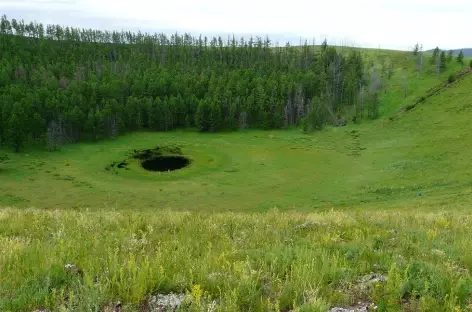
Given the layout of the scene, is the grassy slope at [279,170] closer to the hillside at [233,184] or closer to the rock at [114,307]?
the hillside at [233,184]

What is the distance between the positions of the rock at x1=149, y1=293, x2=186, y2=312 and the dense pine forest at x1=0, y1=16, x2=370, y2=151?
105 meters

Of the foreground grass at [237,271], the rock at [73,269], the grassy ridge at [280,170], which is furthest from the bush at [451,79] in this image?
the rock at [73,269]

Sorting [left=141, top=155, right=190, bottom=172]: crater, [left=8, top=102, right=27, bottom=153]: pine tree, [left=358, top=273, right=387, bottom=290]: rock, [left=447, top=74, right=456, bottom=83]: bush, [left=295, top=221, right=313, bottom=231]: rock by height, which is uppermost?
[left=447, top=74, right=456, bottom=83]: bush

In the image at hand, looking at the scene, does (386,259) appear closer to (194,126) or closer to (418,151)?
(418,151)

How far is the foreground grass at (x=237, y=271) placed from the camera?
619cm

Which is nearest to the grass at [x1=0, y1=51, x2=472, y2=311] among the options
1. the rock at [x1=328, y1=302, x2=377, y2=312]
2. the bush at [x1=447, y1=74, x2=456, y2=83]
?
the rock at [x1=328, y1=302, x2=377, y2=312]

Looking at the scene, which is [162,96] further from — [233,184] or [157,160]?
[233,184]

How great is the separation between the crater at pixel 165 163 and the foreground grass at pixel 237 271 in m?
77.4

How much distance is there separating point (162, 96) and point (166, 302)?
131420mm

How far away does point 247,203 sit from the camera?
64.2m

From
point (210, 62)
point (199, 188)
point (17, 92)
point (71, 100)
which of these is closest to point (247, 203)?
point (199, 188)

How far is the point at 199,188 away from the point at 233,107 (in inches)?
2221

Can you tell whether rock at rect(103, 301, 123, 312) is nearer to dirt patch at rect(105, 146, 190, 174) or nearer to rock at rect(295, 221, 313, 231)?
rock at rect(295, 221, 313, 231)

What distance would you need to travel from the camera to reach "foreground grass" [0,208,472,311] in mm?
6188
